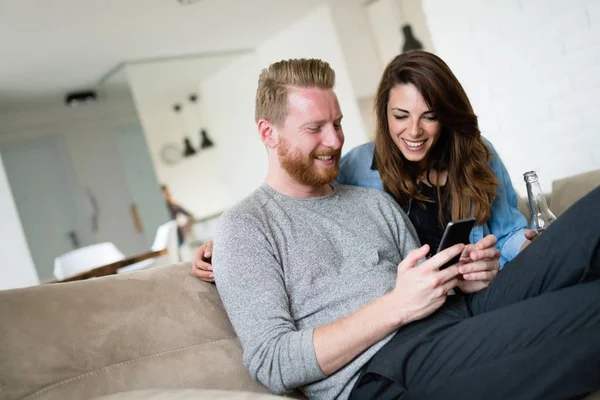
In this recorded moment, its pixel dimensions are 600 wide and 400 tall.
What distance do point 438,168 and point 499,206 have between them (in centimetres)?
23

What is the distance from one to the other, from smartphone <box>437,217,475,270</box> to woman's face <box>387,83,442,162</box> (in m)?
0.60

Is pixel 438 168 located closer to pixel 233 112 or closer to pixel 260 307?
pixel 260 307

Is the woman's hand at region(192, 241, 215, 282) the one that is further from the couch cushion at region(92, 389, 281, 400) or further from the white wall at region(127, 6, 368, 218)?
the white wall at region(127, 6, 368, 218)

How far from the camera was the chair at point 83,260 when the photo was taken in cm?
470

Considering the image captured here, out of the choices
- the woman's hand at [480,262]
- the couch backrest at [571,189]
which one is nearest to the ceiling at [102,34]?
the couch backrest at [571,189]

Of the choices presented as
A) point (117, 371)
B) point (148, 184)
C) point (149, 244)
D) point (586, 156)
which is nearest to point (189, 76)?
point (148, 184)

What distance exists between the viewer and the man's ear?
64.5 inches

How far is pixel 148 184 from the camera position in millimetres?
7914

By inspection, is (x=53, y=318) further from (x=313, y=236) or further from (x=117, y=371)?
(x=313, y=236)

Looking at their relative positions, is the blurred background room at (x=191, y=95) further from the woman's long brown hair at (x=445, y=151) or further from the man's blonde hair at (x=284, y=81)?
the man's blonde hair at (x=284, y=81)

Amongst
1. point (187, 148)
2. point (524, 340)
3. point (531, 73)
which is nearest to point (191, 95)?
point (187, 148)

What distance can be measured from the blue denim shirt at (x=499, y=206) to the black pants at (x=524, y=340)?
0.54 m

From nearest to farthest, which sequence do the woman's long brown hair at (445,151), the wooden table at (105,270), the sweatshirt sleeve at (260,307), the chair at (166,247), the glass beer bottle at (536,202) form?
the sweatshirt sleeve at (260,307) → the glass beer bottle at (536,202) → the woman's long brown hair at (445,151) → the wooden table at (105,270) → the chair at (166,247)

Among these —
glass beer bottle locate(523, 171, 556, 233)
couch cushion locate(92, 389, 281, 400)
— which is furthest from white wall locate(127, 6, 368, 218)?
couch cushion locate(92, 389, 281, 400)
